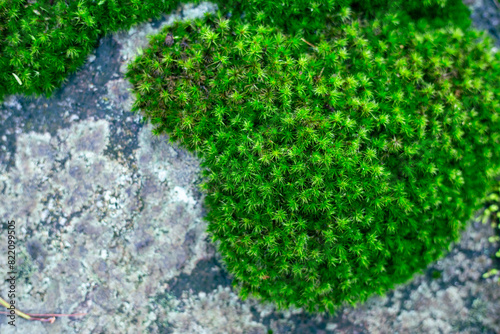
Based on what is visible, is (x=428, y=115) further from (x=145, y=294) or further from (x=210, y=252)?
(x=145, y=294)

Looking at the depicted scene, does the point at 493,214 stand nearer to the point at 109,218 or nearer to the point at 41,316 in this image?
the point at 109,218

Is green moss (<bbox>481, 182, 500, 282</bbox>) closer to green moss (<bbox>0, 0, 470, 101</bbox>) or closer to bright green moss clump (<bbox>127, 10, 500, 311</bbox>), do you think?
bright green moss clump (<bbox>127, 10, 500, 311</bbox>)

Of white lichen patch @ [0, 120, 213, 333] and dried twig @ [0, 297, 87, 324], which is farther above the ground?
white lichen patch @ [0, 120, 213, 333]

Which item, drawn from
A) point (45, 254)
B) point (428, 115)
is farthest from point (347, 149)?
point (45, 254)

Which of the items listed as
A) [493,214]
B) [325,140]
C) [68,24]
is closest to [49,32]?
[68,24]

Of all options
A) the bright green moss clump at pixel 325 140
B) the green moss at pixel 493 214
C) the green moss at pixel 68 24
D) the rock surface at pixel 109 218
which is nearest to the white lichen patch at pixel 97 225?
the rock surface at pixel 109 218

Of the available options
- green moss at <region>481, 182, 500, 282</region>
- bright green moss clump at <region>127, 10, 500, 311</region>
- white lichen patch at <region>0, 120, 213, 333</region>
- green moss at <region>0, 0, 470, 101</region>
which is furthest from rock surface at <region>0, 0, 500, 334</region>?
green moss at <region>481, 182, 500, 282</region>
